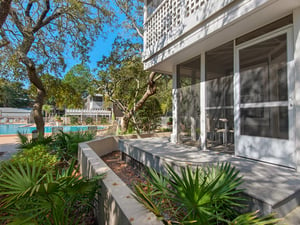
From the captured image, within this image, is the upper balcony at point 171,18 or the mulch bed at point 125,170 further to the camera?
the mulch bed at point 125,170

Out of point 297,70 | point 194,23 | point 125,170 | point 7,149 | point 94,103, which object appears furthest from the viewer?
point 94,103

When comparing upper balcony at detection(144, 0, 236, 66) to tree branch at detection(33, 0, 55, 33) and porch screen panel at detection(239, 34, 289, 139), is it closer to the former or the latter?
porch screen panel at detection(239, 34, 289, 139)

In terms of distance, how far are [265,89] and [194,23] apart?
6.66 ft

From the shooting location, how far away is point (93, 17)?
22.1 feet

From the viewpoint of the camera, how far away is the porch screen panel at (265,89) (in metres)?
2.83

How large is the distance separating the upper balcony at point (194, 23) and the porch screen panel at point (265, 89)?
486 mm

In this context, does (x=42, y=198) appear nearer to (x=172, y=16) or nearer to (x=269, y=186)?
(x=269, y=186)

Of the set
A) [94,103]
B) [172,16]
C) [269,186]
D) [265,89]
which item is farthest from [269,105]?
[94,103]

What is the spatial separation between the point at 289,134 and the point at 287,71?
1054 mm

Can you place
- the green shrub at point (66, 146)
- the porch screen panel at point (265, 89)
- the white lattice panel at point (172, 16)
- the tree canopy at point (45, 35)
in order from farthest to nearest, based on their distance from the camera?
the tree canopy at point (45, 35) → the green shrub at point (66, 146) → the white lattice panel at point (172, 16) → the porch screen panel at point (265, 89)

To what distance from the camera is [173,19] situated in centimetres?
448

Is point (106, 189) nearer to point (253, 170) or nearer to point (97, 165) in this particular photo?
point (97, 165)

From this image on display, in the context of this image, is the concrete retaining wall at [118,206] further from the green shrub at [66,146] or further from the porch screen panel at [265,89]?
the green shrub at [66,146]

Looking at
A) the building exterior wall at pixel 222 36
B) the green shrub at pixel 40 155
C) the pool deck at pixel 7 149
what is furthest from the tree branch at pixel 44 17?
the pool deck at pixel 7 149
